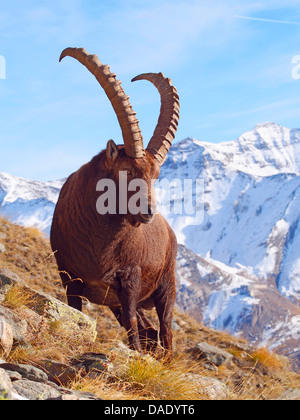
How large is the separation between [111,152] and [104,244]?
1473 mm

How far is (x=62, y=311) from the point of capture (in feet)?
28.7

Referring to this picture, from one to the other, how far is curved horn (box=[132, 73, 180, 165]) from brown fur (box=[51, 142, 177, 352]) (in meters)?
0.59

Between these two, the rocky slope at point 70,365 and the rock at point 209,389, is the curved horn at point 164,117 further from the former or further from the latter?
the rock at point 209,389

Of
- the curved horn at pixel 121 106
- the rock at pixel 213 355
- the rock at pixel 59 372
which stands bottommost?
the rock at pixel 213 355

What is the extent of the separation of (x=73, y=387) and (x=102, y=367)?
2.15 ft

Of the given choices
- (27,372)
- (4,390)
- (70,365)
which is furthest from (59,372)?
(4,390)

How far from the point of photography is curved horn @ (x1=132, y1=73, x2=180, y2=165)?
9.76 meters

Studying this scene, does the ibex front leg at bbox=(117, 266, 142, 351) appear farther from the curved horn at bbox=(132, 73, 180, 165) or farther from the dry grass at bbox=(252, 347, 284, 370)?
the dry grass at bbox=(252, 347, 284, 370)

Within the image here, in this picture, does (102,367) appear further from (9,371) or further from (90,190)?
(90,190)

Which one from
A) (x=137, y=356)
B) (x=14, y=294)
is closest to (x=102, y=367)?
(x=137, y=356)

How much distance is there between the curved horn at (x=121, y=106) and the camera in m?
8.93

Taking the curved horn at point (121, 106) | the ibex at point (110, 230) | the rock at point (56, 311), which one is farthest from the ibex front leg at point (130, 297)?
the curved horn at point (121, 106)

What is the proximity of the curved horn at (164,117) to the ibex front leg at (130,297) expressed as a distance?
1.98 m

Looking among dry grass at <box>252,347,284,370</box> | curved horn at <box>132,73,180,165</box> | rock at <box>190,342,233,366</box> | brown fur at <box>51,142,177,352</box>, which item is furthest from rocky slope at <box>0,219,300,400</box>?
dry grass at <box>252,347,284,370</box>
